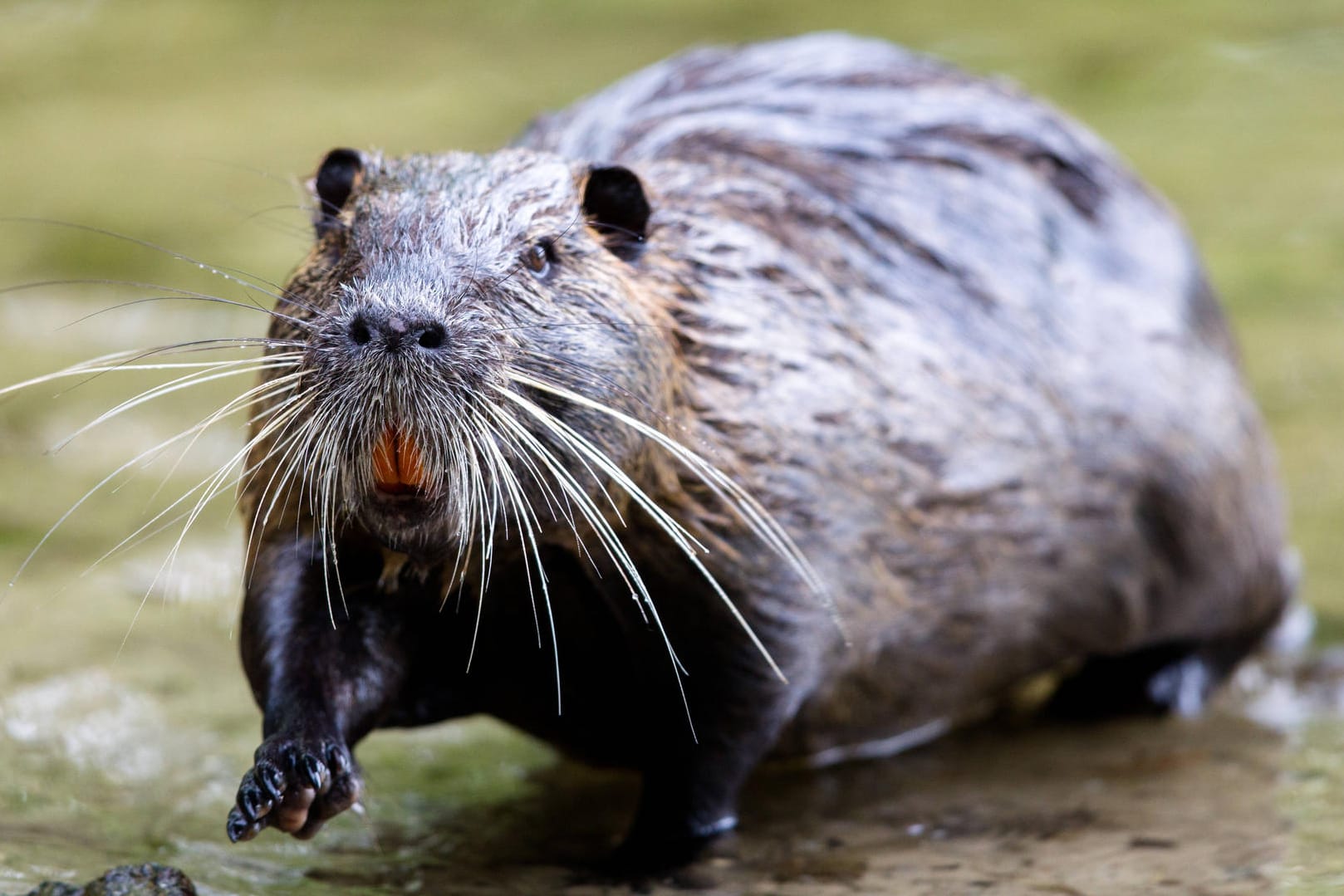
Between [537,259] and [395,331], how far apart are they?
1.43ft

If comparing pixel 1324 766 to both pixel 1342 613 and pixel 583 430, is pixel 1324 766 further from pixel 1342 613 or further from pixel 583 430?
pixel 583 430

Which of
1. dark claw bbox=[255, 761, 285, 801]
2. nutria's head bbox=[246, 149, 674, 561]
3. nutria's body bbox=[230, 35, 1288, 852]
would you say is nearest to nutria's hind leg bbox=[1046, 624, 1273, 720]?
nutria's body bbox=[230, 35, 1288, 852]

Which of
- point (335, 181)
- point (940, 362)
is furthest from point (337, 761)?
point (940, 362)

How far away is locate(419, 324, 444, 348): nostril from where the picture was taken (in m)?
3.04

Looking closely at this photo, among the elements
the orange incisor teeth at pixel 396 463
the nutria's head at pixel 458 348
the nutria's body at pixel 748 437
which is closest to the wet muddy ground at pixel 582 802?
the nutria's body at pixel 748 437

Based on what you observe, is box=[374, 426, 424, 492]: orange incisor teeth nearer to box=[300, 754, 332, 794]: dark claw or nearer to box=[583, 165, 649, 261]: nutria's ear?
box=[300, 754, 332, 794]: dark claw

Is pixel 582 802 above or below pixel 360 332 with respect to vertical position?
below

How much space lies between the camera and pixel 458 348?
10.1 feet

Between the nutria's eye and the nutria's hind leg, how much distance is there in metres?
2.45

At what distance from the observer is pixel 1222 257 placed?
8.64 m

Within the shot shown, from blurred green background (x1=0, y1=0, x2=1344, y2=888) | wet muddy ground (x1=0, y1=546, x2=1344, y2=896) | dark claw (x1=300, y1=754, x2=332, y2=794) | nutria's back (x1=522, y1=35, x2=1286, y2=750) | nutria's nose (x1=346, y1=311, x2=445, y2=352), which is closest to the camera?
nutria's nose (x1=346, y1=311, x2=445, y2=352)

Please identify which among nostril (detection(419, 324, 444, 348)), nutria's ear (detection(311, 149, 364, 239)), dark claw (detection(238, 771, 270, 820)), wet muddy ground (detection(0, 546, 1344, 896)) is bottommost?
wet muddy ground (detection(0, 546, 1344, 896))

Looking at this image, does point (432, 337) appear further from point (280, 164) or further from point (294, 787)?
point (280, 164)

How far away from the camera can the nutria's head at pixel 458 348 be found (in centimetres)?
306
